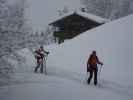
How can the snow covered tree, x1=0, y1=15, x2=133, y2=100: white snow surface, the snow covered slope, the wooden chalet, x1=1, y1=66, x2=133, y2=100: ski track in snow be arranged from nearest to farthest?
the snow covered tree, x1=0, y1=15, x2=133, y2=100: white snow surface, x1=1, y1=66, x2=133, y2=100: ski track in snow, the snow covered slope, the wooden chalet

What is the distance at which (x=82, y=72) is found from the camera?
2275 cm

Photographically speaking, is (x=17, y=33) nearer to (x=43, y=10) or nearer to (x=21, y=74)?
(x=21, y=74)

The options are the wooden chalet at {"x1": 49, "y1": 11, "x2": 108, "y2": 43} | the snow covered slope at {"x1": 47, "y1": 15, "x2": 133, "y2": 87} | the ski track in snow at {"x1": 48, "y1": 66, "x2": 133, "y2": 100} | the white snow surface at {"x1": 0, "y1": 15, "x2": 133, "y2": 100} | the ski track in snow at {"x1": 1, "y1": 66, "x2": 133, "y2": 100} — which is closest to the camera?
the white snow surface at {"x1": 0, "y1": 15, "x2": 133, "y2": 100}

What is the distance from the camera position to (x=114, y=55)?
24.8 meters

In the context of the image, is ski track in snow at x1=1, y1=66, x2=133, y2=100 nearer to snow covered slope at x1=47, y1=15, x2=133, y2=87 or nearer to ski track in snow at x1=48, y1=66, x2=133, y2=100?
ski track in snow at x1=48, y1=66, x2=133, y2=100

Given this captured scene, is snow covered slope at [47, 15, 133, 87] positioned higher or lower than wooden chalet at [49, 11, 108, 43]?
lower

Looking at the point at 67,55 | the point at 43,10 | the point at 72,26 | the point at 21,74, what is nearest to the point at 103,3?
the point at 72,26

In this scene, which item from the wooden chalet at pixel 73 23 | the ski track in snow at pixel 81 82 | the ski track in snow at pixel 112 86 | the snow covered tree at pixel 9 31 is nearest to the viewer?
the snow covered tree at pixel 9 31

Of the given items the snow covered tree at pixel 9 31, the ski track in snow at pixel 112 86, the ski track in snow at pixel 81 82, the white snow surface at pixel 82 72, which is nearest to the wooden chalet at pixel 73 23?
the white snow surface at pixel 82 72

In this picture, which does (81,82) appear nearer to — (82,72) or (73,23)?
(82,72)

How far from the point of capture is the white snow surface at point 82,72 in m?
16.0

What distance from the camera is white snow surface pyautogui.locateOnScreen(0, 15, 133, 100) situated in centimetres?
1602

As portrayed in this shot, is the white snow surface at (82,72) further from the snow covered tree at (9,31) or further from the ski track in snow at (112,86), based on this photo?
the snow covered tree at (9,31)

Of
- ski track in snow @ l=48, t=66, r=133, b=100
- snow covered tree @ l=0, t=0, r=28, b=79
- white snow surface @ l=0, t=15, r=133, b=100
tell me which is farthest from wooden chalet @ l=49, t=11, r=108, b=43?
snow covered tree @ l=0, t=0, r=28, b=79
